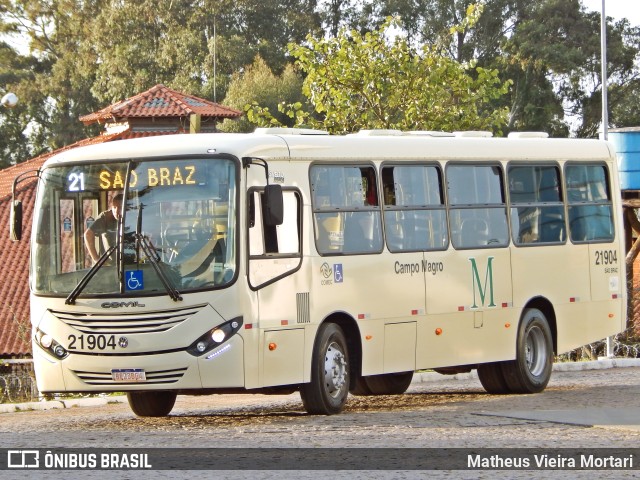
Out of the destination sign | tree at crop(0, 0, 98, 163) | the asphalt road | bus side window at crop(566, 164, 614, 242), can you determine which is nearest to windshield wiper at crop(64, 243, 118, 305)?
the destination sign

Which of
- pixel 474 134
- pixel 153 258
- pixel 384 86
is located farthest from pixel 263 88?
pixel 153 258

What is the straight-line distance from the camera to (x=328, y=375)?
1633cm

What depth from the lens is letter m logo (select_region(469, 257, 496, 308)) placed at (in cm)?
1880

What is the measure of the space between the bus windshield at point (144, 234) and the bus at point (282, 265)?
15 mm

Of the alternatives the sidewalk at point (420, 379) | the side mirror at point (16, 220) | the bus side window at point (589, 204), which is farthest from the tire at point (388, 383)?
the side mirror at point (16, 220)

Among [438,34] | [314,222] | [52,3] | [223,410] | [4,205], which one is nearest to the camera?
[314,222]

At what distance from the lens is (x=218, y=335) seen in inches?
592

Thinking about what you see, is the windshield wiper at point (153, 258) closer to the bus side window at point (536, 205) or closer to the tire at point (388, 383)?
Answer: the tire at point (388, 383)

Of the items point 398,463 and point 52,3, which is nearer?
point 398,463

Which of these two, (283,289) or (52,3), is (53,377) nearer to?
(283,289)

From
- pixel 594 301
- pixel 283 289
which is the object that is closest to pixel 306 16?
pixel 594 301

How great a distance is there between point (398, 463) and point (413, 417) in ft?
13.5

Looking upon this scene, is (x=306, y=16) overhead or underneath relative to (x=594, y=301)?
overhead

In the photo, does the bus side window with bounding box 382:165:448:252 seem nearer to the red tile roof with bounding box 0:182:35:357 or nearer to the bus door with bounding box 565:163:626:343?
the bus door with bounding box 565:163:626:343
